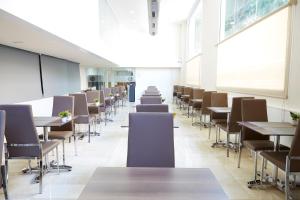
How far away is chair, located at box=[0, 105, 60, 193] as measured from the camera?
2.59m

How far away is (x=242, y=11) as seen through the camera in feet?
18.8

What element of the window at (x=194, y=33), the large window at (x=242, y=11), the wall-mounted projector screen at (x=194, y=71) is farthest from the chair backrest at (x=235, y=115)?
the window at (x=194, y=33)

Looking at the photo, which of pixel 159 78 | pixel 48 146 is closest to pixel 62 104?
pixel 48 146

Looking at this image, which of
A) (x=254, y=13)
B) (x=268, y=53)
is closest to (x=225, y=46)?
(x=254, y=13)

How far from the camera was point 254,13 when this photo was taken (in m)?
4.99

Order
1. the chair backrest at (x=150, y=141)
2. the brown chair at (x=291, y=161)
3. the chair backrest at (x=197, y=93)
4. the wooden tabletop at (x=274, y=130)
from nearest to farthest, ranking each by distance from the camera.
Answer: the chair backrest at (x=150, y=141)
the brown chair at (x=291, y=161)
the wooden tabletop at (x=274, y=130)
the chair backrest at (x=197, y=93)

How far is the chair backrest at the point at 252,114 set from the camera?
3371 mm

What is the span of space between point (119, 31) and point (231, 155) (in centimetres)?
1113

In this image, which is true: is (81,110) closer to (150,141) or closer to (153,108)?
(153,108)

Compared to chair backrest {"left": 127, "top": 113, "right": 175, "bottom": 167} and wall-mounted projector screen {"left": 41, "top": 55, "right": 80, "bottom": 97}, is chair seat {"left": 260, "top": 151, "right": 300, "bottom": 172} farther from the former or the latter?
wall-mounted projector screen {"left": 41, "top": 55, "right": 80, "bottom": 97}

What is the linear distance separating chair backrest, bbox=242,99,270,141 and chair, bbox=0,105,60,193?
8.81ft

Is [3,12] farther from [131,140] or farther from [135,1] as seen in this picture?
[135,1]

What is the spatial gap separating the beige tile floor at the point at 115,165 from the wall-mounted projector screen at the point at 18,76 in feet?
5.35

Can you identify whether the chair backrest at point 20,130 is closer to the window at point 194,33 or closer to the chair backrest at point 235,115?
the chair backrest at point 235,115
